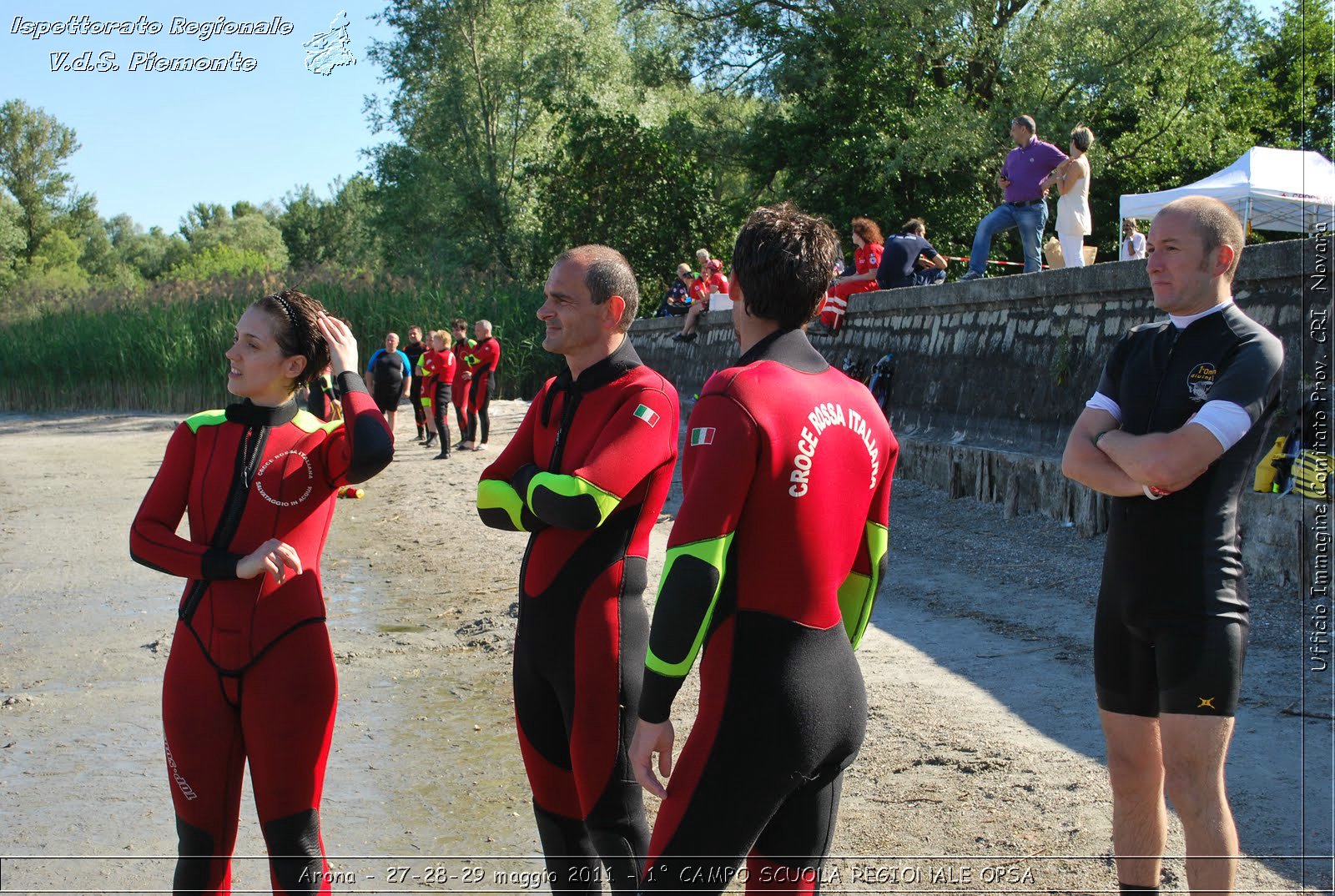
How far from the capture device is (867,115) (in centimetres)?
2667

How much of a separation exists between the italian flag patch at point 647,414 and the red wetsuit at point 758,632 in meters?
0.68

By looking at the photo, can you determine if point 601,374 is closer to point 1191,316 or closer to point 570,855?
point 570,855

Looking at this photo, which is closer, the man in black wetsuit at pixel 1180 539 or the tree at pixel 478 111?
the man in black wetsuit at pixel 1180 539

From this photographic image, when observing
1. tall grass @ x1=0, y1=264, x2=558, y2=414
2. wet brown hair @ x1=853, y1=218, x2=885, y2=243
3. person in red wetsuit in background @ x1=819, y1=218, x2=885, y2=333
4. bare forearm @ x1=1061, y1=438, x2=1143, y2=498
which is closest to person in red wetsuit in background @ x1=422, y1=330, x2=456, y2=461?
person in red wetsuit in background @ x1=819, y1=218, x2=885, y2=333

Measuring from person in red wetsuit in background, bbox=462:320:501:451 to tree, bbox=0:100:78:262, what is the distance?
4658 cm

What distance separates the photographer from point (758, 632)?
2.42 meters

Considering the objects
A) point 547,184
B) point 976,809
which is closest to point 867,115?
point 547,184

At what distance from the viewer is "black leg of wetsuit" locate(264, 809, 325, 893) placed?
10.1 feet

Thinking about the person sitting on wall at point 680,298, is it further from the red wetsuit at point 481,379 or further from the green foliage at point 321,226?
the green foliage at point 321,226

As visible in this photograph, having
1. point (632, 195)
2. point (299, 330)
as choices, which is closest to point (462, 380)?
point (299, 330)

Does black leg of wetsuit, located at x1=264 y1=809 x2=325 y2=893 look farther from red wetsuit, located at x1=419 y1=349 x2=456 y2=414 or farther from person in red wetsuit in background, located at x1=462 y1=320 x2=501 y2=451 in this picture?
red wetsuit, located at x1=419 y1=349 x2=456 y2=414

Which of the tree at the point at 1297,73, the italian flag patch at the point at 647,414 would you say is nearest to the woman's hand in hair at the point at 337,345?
the italian flag patch at the point at 647,414

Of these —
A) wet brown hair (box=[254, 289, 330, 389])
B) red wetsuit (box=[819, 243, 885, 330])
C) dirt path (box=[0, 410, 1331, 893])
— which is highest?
red wetsuit (box=[819, 243, 885, 330])

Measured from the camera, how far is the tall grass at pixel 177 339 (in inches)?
1106
